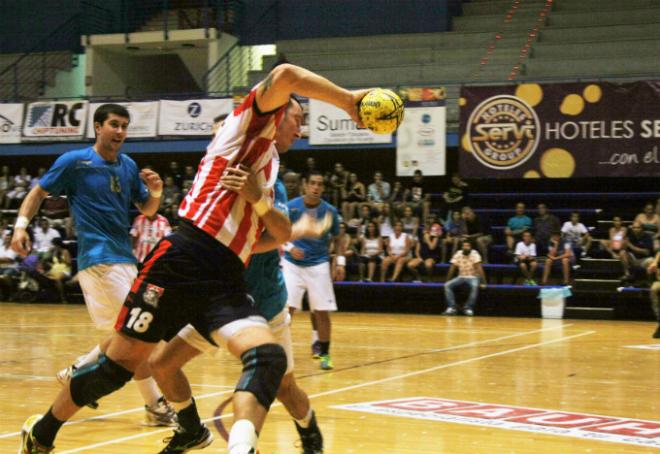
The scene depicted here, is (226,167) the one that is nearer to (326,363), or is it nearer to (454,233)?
(326,363)

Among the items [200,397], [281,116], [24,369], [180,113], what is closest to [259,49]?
[180,113]

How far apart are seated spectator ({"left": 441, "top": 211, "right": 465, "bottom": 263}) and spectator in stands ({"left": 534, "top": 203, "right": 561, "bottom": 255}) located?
5.35 feet

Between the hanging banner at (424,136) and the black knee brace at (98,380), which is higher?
the hanging banner at (424,136)

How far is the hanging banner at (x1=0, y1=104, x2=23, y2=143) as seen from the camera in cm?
2625

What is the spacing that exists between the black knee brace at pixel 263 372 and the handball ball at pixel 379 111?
102 cm

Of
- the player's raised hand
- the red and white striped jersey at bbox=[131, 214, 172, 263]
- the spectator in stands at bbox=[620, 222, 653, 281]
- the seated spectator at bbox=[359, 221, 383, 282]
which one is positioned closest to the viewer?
the player's raised hand

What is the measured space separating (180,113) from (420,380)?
16524 millimetres

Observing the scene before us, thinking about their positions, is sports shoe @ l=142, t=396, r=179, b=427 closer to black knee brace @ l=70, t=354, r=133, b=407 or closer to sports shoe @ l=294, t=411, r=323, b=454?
sports shoe @ l=294, t=411, r=323, b=454

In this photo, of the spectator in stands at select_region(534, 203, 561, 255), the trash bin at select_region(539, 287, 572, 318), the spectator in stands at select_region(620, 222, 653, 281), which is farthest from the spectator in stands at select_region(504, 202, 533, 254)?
the spectator in stands at select_region(620, 222, 653, 281)

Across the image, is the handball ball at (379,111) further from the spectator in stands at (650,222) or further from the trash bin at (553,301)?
the spectator in stands at (650,222)

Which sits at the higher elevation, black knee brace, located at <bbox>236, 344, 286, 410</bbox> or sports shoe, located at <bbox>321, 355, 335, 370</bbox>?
black knee brace, located at <bbox>236, 344, 286, 410</bbox>

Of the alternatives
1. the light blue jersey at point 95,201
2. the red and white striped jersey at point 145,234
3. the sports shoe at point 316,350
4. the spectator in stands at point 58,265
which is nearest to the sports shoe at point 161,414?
the light blue jersey at point 95,201

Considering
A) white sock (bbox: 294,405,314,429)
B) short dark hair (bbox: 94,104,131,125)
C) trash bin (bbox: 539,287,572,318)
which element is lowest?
trash bin (bbox: 539,287,572,318)

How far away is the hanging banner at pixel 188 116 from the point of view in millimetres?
23859
